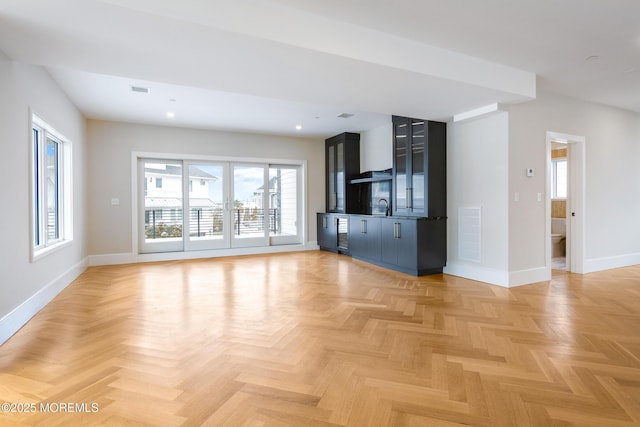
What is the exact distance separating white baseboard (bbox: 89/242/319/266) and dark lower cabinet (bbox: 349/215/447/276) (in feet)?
7.41

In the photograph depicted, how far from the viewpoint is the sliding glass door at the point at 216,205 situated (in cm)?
640

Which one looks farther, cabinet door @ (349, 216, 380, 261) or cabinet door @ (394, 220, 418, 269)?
cabinet door @ (349, 216, 380, 261)

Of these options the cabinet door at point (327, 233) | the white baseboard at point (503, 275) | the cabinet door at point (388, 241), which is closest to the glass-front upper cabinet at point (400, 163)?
the cabinet door at point (388, 241)

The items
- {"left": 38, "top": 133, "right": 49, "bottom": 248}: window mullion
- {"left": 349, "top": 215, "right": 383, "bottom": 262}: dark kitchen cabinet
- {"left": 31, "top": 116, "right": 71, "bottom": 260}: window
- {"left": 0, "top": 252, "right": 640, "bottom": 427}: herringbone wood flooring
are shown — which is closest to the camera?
{"left": 0, "top": 252, "right": 640, "bottom": 427}: herringbone wood flooring

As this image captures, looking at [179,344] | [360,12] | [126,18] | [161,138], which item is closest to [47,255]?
[179,344]

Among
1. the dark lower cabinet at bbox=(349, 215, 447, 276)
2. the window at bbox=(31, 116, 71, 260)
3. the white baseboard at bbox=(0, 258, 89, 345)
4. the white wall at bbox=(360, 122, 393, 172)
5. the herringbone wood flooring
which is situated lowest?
the herringbone wood flooring

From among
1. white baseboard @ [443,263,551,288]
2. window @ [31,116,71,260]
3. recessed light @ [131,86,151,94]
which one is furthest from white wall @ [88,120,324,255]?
white baseboard @ [443,263,551,288]

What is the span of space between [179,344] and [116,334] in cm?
63

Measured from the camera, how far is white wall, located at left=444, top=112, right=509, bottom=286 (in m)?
4.27

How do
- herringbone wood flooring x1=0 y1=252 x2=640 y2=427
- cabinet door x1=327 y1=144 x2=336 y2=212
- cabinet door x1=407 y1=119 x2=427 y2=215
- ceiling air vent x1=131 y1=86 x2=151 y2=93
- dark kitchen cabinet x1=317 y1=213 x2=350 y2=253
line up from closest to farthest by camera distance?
herringbone wood flooring x1=0 y1=252 x2=640 y2=427 → ceiling air vent x1=131 y1=86 x2=151 y2=93 → cabinet door x1=407 y1=119 x2=427 y2=215 → dark kitchen cabinet x1=317 y1=213 x2=350 y2=253 → cabinet door x1=327 y1=144 x2=336 y2=212

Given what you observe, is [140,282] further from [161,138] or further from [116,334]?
[161,138]

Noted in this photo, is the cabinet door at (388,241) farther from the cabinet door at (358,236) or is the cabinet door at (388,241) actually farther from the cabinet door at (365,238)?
the cabinet door at (358,236)

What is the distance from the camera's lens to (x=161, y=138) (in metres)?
6.34

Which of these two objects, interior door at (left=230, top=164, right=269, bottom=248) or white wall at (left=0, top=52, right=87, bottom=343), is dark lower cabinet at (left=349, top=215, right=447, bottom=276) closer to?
interior door at (left=230, top=164, right=269, bottom=248)
